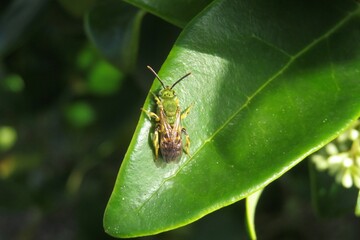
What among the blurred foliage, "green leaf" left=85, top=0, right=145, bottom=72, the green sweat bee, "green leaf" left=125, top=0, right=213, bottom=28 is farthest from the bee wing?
the blurred foliage

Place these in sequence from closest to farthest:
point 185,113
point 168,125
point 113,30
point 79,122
→ point 185,113 < point 168,125 < point 113,30 < point 79,122

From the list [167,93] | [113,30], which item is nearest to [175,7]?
[167,93]

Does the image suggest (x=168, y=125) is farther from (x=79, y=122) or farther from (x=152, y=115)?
(x=79, y=122)

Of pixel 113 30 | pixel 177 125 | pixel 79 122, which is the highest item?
pixel 177 125

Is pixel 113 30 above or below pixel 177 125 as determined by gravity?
below

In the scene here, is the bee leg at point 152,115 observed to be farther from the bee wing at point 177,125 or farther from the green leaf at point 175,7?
the green leaf at point 175,7

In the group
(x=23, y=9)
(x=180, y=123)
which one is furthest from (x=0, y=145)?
(x=180, y=123)

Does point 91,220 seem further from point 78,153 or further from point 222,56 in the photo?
point 222,56
